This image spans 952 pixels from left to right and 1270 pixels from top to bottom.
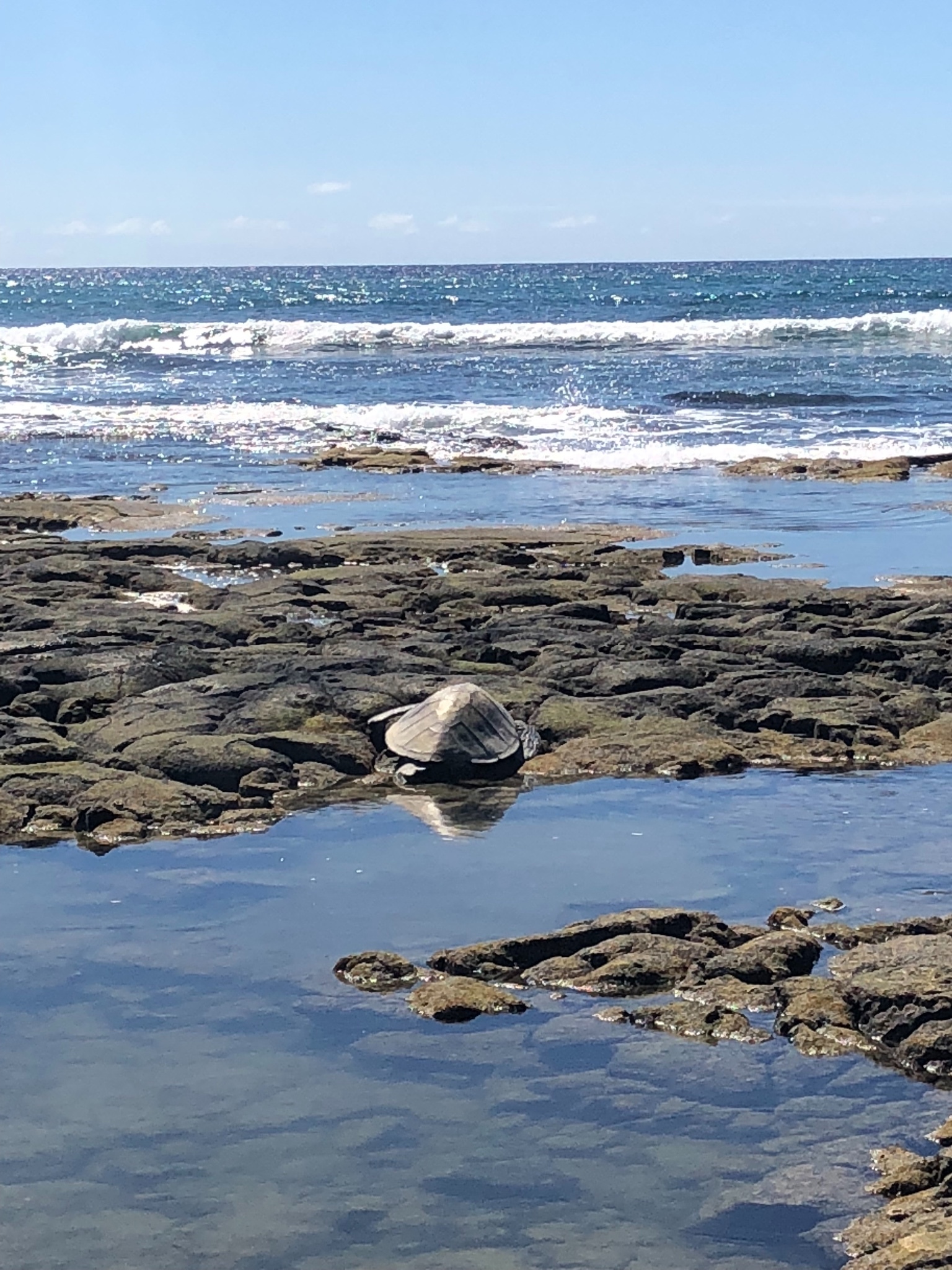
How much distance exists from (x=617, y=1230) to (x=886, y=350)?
40.7 m

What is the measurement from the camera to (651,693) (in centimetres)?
995

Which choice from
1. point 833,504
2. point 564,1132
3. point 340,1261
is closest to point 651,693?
point 564,1132

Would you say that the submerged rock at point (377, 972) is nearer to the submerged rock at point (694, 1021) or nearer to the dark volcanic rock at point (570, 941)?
the dark volcanic rock at point (570, 941)

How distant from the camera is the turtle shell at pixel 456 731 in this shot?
865cm

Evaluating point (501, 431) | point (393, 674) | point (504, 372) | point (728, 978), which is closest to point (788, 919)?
point (728, 978)

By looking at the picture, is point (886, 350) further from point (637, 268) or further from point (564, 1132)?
point (637, 268)

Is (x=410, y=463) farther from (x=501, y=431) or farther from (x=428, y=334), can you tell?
(x=428, y=334)

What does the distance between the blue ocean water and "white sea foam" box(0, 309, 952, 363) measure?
0.15 m

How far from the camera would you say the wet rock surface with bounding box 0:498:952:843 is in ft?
28.1

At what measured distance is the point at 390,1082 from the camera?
17.5 feet

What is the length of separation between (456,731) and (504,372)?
31913 mm

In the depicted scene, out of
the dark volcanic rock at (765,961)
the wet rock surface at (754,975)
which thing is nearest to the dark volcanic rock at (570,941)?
the wet rock surface at (754,975)

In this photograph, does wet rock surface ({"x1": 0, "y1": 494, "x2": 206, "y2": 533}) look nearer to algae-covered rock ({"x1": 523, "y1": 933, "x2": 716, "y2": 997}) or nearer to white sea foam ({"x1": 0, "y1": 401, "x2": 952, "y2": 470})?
white sea foam ({"x1": 0, "y1": 401, "x2": 952, "y2": 470})

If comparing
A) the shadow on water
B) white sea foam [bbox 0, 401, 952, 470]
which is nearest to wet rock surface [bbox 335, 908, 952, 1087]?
the shadow on water
